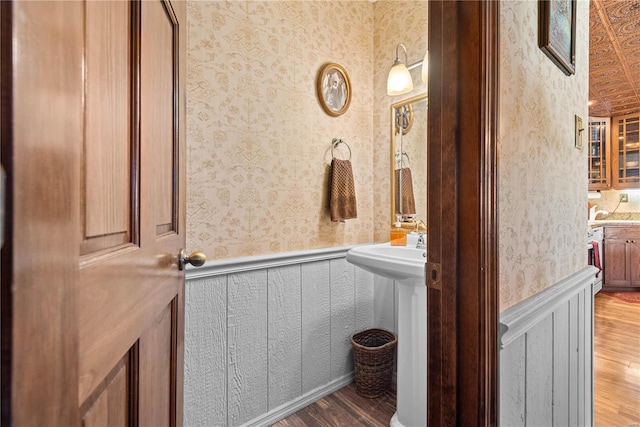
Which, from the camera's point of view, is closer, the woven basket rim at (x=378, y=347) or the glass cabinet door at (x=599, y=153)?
the woven basket rim at (x=378, y=347)

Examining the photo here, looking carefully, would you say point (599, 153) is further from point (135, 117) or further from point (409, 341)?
point (135, 117)

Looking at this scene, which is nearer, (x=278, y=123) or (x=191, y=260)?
(x=191, y=260)

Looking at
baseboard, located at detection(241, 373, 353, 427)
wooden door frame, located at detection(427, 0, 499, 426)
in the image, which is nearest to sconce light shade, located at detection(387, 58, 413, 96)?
wooden door frame, located at detection(427, 0, 499, 426)

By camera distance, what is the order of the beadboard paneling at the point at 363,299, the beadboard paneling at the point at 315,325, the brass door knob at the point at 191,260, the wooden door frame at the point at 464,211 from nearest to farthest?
the wooden door frame at the point at 464,211 → the brass door knob at the point at 191,260 → the beadboard paneling at the point at 315,325 → the beadboard paneling at the point at 363,299

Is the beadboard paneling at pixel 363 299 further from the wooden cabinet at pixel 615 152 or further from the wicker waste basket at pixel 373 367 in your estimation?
the wooden cabinet at pixel 615 152

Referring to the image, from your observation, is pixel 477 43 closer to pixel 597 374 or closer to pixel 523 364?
pixel 523 364

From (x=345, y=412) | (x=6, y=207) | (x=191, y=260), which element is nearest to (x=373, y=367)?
(x=345, y=412)

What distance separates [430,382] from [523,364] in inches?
11.5

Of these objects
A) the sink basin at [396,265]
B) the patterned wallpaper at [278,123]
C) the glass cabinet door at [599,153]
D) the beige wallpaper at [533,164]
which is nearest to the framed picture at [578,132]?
the beige wallpaper at [533,164]

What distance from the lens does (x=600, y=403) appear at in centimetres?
172

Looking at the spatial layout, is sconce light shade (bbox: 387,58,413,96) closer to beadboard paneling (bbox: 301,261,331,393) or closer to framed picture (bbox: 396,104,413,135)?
framed picture (bbox: 396,104,413,135)

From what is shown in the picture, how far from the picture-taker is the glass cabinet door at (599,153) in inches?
177

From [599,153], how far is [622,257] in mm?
1590

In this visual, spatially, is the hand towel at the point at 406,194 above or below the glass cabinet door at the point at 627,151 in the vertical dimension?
below
